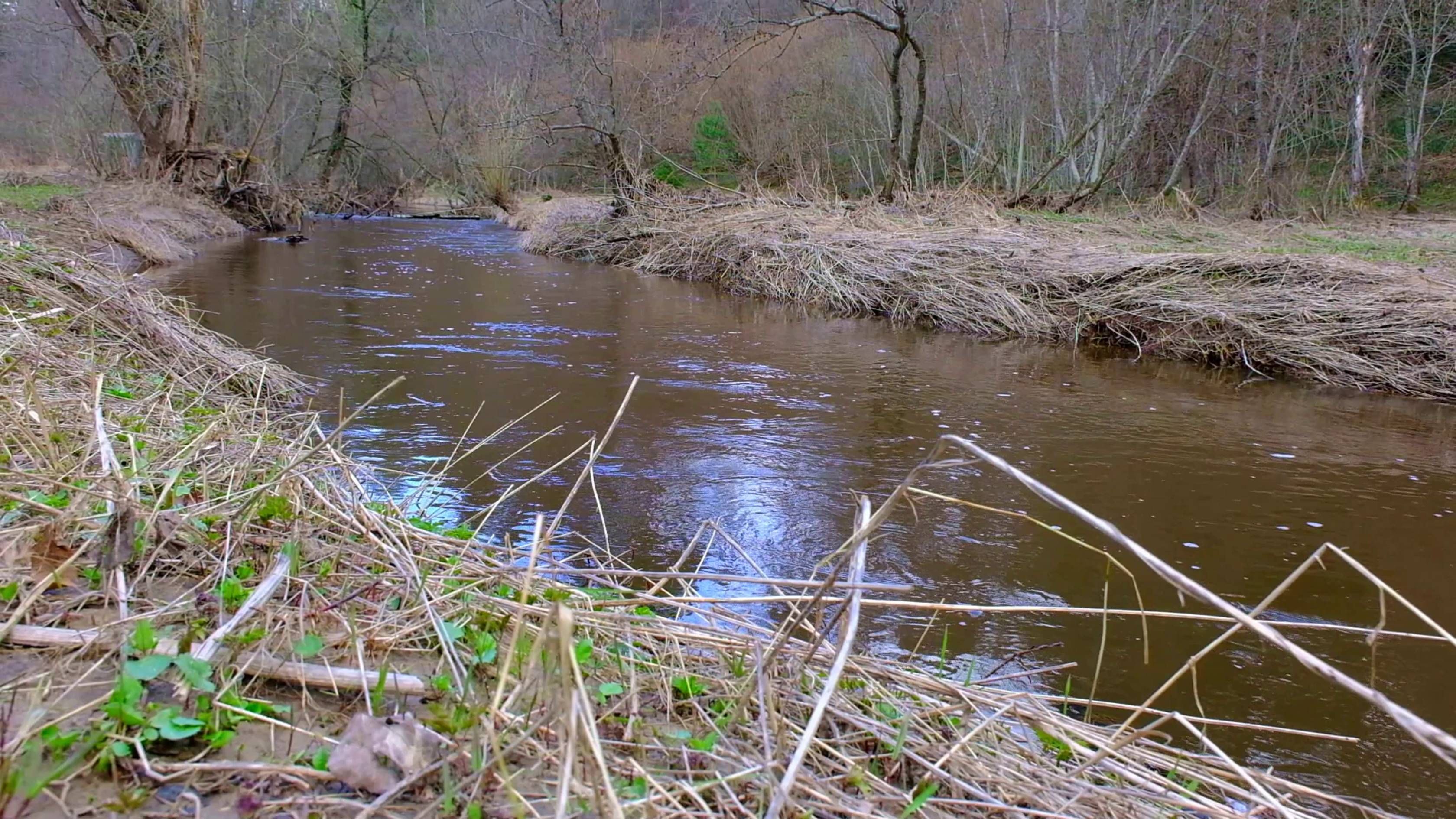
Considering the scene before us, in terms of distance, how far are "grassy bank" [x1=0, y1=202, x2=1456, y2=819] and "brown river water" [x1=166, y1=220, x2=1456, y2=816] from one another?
483 millimetres

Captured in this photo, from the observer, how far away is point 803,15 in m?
14.4

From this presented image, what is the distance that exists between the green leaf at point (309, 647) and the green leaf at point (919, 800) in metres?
1.09

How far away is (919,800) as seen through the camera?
61.0 inches

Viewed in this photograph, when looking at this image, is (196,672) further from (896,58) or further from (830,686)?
(896,58)

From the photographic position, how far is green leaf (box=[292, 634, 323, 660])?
1.72m

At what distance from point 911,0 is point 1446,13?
818cm

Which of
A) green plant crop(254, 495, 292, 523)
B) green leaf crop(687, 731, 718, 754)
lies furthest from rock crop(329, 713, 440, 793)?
green plant crop(254, 495, 292, 523)

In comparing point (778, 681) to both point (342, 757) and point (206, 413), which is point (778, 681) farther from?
point (206, 413)

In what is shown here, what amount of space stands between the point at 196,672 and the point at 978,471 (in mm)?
4018

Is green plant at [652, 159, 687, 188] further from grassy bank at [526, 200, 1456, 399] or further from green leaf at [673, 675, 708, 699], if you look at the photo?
green leaf at [673, 675, 708, 699]

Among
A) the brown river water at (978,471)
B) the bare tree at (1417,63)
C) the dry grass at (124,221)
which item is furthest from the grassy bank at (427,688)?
the bare tree at (1417,63)

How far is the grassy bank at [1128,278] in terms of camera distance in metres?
7.55

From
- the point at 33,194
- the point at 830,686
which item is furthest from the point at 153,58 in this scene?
the point at 830,686

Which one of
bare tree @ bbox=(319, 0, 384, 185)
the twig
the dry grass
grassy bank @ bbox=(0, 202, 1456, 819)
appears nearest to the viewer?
the twig
